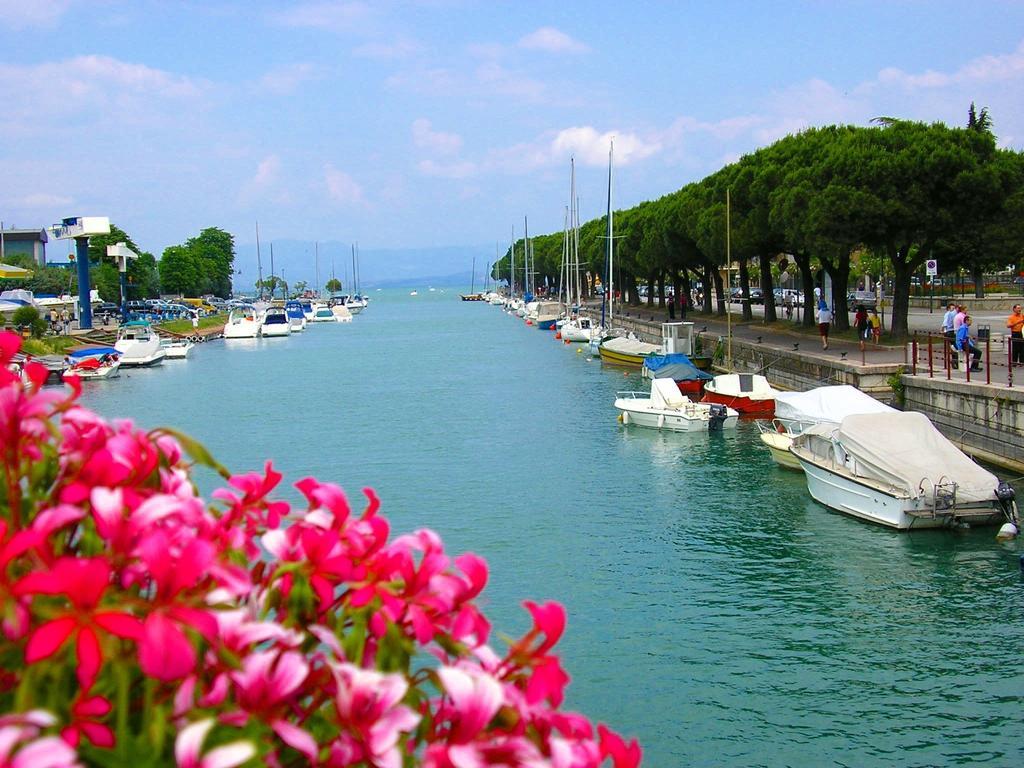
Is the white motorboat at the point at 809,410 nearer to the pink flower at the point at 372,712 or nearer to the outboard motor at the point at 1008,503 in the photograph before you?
the outboard motor at the point at 1008,503

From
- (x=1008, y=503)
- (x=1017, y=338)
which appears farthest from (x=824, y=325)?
(x=1008, y=503)

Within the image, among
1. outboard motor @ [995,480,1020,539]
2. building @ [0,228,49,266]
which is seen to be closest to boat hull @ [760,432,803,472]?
outboard motor @ [995,480,1020,539]

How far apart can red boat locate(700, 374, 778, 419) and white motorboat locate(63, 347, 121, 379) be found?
31953 mm

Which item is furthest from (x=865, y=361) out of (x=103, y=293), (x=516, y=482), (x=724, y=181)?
(x=103, y=293)

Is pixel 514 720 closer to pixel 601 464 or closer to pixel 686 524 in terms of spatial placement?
pixel 686 524

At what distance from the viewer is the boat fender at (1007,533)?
67.2ft

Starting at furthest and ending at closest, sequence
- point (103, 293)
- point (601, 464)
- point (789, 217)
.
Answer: point (103, 293), point (789, 217), point (601, 464)

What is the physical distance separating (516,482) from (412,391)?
73.8ft

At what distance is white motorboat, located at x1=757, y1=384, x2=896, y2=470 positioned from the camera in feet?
88.6

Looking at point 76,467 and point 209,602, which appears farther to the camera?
point 76,467

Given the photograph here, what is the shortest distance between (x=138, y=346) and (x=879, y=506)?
174ft

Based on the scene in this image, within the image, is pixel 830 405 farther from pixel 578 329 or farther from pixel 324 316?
pixel 324 316

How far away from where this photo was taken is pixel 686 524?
23391 mm

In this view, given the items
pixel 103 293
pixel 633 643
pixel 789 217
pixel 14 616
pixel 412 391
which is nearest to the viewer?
pixel 14 616
